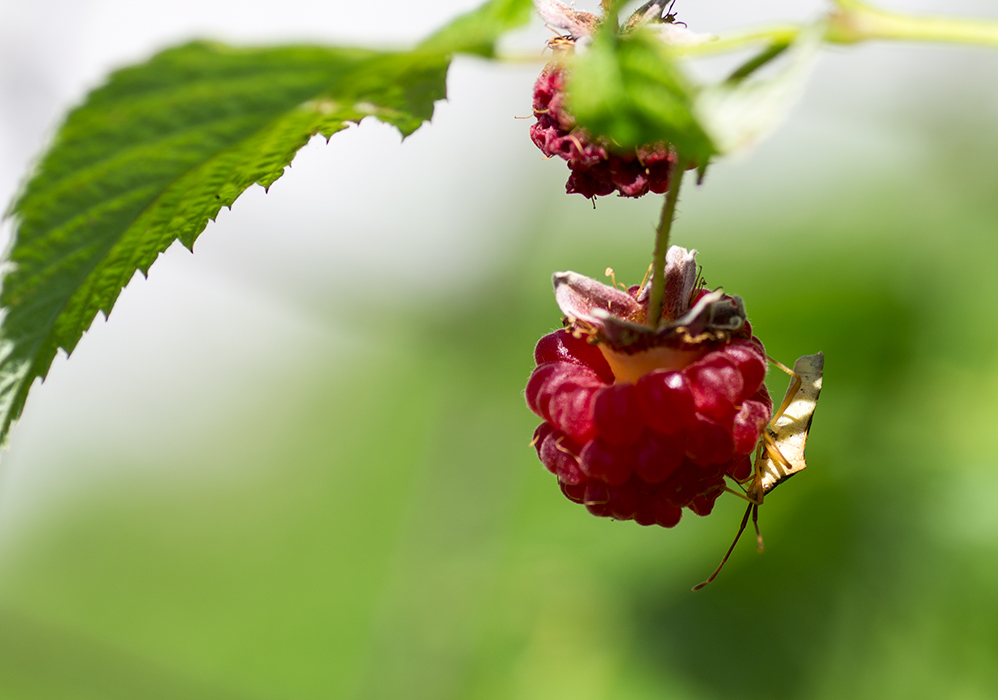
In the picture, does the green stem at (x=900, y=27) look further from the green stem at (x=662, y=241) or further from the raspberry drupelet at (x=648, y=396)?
the raspberry drupelet at (x=648, y=396)

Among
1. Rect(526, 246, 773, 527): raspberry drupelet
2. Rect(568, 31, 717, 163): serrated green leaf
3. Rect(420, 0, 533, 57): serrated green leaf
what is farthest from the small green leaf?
Rect(526, 246, 773, 527): raspberry drupelet

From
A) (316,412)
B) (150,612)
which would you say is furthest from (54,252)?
(316,412)

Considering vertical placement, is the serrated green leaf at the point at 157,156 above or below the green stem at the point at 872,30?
below

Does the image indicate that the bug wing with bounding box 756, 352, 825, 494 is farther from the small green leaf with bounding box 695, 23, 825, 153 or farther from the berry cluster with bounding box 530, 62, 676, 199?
the small green leaf with bounding box 695, 23, 825, 153

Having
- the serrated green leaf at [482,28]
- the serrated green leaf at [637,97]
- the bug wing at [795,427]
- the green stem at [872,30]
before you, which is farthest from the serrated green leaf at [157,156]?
the bug wing at [795,427]

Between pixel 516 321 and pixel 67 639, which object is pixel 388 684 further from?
pixel 516 321

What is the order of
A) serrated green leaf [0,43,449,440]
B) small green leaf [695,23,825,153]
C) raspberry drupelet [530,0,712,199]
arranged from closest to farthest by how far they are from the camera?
small green leaf [695,23,825,153] → serrated green leaf [0,43,449,440] → raspberry drupelet [530,0,712,199]
